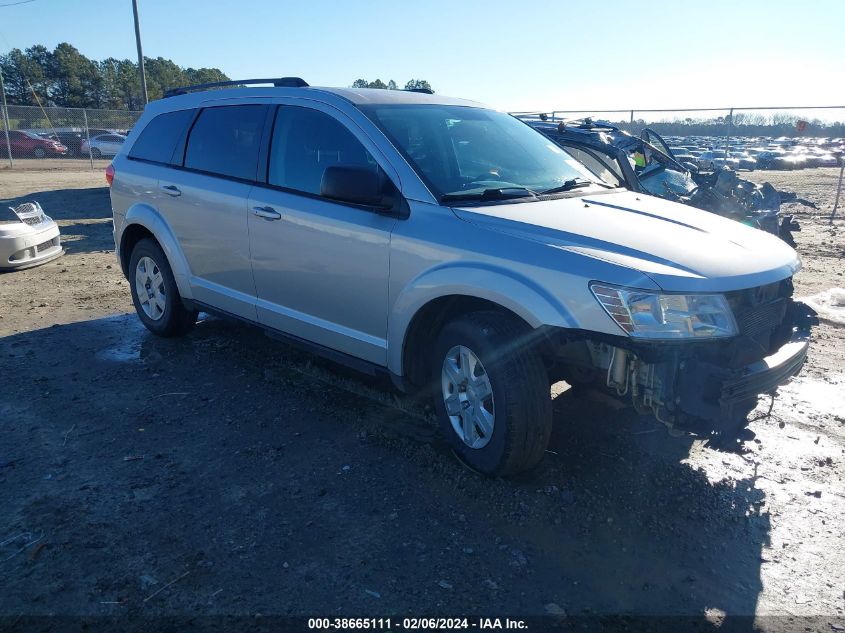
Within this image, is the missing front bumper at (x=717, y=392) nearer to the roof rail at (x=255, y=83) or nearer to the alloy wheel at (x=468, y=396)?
the alloy wheel at (x=468, y=396)

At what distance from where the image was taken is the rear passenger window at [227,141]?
4.75 meters

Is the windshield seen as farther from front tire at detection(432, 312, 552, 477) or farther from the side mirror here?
front tire at detection(432, 312, 552, 477)

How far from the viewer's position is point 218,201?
4.87m

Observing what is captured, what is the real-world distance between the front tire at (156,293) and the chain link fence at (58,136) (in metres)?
23.6

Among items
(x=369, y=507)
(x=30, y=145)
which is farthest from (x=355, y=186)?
(x=30, y=145)

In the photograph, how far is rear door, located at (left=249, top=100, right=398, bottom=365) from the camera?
3.96m

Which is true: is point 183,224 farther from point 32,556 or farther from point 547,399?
point 547,399

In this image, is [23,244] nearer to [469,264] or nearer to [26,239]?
[26,239]

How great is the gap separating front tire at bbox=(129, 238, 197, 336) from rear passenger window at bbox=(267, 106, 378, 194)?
1.63 meters

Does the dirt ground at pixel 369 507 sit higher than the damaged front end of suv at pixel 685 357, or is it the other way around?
the damaged front end of suv at pixel 685 357

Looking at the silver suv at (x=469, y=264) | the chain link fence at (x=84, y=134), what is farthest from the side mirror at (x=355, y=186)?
the chain link fence at (x=84, y=134)

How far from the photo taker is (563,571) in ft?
9.66

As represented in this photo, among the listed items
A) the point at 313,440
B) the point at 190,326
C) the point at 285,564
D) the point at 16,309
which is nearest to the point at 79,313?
the point at 16,309

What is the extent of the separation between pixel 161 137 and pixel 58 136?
2756 centimetres
